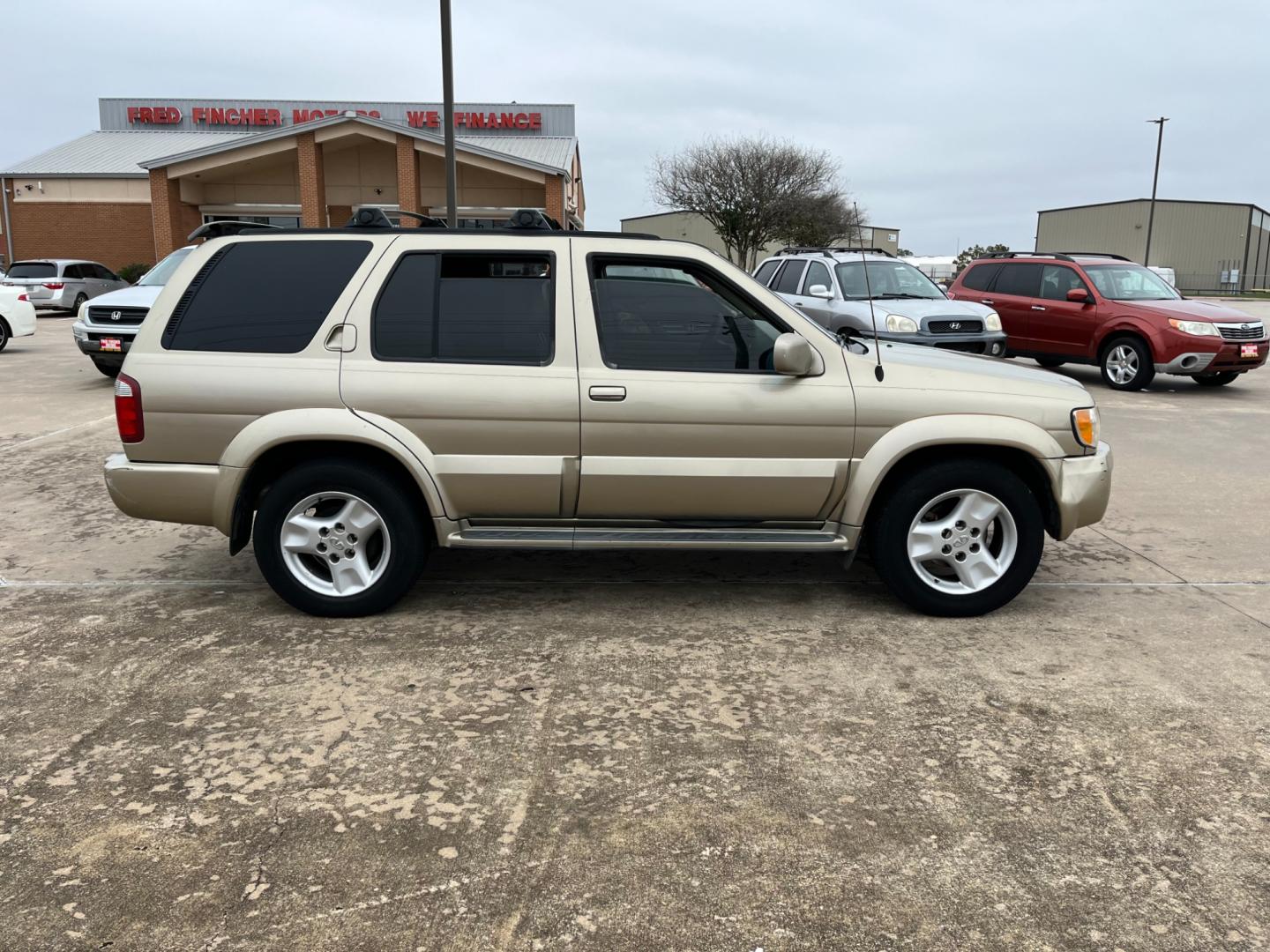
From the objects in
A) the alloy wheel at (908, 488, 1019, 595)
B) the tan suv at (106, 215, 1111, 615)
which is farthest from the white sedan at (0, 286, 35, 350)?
the alloy wheel at (908, 488, 1019, 595)

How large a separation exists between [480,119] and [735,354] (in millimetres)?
41068

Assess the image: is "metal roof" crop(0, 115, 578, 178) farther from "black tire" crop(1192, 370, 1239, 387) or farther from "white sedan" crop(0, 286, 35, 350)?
"black tire" crop(1192, 370, 1239, 387)

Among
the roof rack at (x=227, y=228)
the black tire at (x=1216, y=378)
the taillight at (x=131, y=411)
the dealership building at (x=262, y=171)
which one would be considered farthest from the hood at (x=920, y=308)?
the dealership building at (x=262, y=171)

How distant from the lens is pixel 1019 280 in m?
15.0

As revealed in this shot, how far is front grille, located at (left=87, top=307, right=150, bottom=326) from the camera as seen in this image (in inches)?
484

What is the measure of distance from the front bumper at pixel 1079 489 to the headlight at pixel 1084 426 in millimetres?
76

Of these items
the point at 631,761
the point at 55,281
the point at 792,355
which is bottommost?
the point at 631,761

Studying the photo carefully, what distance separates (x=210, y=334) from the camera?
446cm

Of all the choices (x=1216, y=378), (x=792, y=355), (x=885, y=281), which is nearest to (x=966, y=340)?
(x=885, y=281)

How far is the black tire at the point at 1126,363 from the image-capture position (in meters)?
13.3

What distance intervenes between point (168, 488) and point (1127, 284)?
44.4ft

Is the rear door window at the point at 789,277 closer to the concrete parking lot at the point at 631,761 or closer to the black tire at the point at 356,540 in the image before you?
the concrete parking lot at the point at 631,761

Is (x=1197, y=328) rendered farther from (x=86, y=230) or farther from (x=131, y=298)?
(x=86, y=230)

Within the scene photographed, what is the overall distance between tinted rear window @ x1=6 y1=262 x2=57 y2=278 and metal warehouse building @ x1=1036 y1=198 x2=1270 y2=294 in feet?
203
